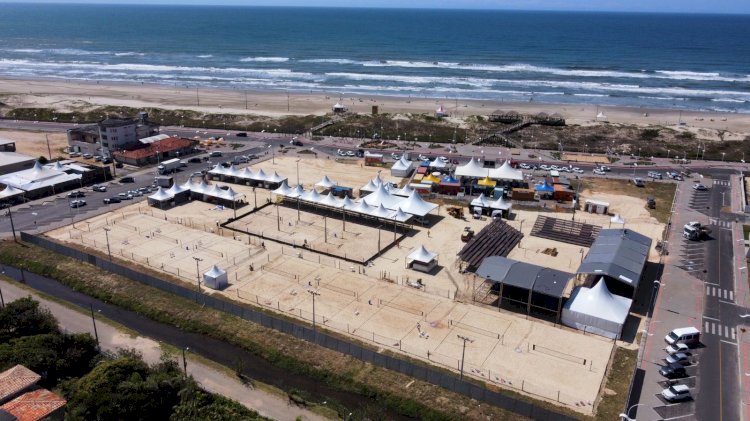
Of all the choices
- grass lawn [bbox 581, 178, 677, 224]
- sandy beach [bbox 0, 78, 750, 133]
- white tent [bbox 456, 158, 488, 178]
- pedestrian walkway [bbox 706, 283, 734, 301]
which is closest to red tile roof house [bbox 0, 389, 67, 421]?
pedestrian walkway [bbox 706, 283, 734, 301]

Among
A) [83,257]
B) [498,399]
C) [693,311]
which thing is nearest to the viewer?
[498,399]

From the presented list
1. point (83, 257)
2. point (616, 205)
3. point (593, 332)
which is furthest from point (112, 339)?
point (616, 205)

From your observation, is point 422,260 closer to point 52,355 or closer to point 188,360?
point 188,360

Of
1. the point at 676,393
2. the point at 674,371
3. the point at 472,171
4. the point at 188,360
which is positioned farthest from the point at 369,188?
the point at 676,393

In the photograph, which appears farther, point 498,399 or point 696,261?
point 696,261

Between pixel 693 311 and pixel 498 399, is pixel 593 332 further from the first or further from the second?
pixel 498 399

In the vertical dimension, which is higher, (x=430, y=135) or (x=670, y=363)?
(x=430, y=135)

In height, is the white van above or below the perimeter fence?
above

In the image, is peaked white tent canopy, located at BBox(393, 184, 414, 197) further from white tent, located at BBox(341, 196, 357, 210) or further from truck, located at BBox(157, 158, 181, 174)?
truck, located at BBox(157, 158, 181, 174)
